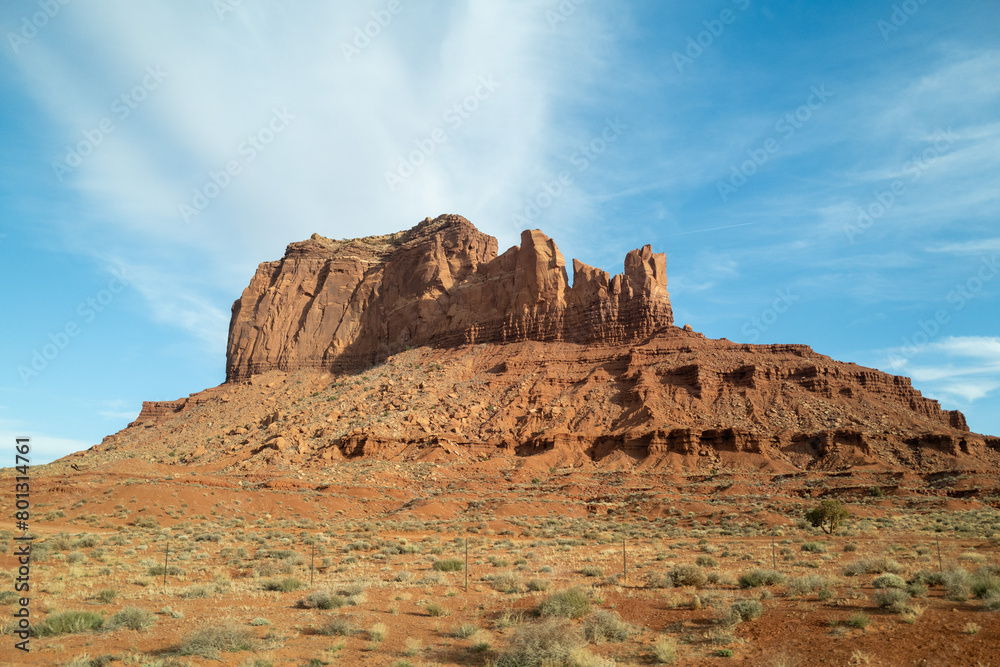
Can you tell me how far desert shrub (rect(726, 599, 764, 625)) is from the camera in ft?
37.1

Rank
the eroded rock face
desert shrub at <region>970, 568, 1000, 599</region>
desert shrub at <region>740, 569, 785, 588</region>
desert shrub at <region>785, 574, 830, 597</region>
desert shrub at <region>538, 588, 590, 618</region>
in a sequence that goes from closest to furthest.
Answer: desert shrub at <region>970, 568, 1000, 599</region> → desert shrub at <region>538, 588, 590, 618</region> → desert shrub at <region>785, 574, 830, 597</region> → desert shrub at <region>740, 569, 785, 588</region> → the eroded rock face

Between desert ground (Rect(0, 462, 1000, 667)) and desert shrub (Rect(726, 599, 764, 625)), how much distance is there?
1.4 inches

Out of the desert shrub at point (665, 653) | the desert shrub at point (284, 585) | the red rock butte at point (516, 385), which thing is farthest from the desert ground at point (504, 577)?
Result: the red rock butte at point (516, 385)

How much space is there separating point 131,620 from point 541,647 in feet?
25.2

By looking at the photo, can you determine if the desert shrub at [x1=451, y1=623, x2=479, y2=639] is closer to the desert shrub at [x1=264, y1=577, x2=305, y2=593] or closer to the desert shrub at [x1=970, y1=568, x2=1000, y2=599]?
the desert shrub at [x1=264, y1=577, x2=305, y2=593]

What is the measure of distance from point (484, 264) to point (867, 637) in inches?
2932

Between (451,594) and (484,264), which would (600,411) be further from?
(451,594)

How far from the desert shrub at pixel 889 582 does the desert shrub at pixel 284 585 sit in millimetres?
13359

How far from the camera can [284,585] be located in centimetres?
1559

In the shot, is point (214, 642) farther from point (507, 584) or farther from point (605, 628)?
point (507, 584)

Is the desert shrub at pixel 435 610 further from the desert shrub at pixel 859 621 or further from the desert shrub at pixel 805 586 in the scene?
the desert shrub at pixel 859 621

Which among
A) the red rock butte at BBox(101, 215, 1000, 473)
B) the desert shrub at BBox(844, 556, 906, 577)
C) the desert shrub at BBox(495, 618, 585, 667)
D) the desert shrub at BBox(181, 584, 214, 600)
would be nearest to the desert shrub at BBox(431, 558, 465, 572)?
the desert shrub at BBox(181, 584, 214, 600)

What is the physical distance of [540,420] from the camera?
195 feet

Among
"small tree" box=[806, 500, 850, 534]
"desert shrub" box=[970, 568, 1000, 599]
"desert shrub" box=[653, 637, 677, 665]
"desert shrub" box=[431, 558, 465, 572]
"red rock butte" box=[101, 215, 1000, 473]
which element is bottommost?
"desert shrub" box=[653, 637, 677, 665]
